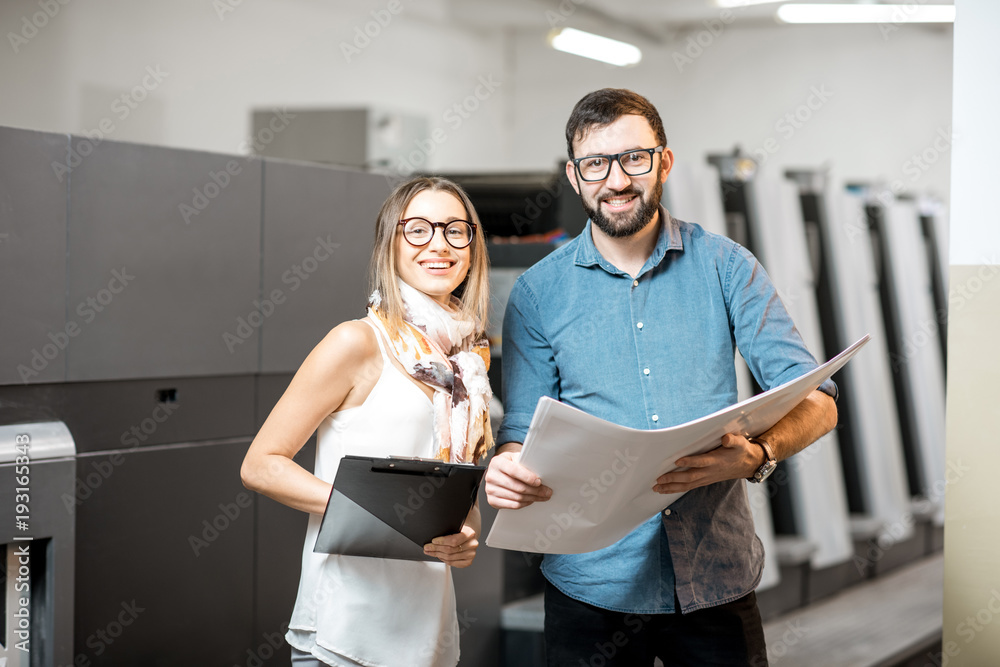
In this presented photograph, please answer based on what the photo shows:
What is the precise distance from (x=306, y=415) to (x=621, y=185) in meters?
0.63

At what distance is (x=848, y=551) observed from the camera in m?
4.34

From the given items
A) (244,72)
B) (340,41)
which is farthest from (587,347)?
(340,41)

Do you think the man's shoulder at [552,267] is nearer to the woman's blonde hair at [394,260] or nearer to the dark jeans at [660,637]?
the woman's blonde hair at [394,260]

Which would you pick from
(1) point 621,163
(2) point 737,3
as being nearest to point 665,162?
(1) point 621,163

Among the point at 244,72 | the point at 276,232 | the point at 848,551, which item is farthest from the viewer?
the point at 244,72

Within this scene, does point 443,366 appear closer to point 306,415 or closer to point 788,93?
point 306,415

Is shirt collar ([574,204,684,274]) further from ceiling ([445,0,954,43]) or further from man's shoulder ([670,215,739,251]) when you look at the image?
ceiling ([445,0,954,43])

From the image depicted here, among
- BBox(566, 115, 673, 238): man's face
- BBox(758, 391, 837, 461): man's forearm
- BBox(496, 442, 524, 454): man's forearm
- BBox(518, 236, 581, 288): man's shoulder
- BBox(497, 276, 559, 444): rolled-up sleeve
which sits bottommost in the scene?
BBox(496, 442, 524, 454): man's forearm

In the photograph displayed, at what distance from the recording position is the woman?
57.2 inches

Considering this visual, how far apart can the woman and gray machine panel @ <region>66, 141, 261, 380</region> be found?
3.71 feet

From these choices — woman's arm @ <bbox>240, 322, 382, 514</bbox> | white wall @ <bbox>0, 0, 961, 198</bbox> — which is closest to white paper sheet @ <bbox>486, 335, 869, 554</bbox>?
woman's arm @ <bbox>240, 322, 382, 514</bbox>

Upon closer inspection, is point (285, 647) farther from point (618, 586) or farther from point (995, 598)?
point (995, 598)

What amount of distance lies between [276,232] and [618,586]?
66.0 inches

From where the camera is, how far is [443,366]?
1504 millimetres
